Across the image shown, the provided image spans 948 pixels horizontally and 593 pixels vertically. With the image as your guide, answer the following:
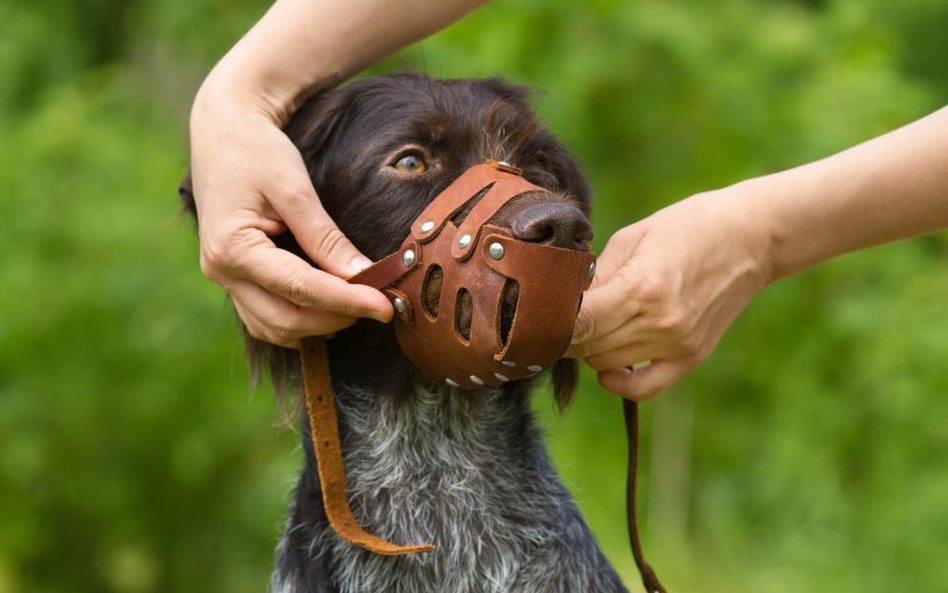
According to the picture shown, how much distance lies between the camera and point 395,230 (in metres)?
3.05

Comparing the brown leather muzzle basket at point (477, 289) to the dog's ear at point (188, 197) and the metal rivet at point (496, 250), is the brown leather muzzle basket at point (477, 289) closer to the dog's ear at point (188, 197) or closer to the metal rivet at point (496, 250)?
the metal rivet at point (496, 250)

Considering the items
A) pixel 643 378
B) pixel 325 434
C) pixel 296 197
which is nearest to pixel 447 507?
pixel 325 434

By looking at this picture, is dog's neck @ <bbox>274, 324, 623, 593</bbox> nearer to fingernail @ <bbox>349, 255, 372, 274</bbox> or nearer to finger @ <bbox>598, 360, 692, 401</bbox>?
finger @ <bbox>598, 360, 692, 401</bbox>

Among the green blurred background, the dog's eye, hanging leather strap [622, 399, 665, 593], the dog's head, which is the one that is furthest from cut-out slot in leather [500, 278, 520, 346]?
the green blurred background

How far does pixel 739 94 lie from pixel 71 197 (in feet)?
9.98

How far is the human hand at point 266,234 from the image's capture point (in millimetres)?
2693

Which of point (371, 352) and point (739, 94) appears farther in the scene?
point (739, 94)

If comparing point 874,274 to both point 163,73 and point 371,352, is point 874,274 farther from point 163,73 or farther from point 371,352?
point 163,73

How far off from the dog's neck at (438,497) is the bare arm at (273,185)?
38 cm

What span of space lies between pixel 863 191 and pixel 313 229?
1202 millimetres

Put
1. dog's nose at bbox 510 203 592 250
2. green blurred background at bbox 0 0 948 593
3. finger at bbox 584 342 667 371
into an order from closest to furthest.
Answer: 1. dog's nose at bbox 510 203 592 250
2. finger at bbox 584 342 667 371
3. green blurred background at bbox 0 0 948 593

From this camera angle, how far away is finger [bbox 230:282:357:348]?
2.78 metres

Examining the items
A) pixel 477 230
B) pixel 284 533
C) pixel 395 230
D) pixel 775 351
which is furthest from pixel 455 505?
pixel 775 351

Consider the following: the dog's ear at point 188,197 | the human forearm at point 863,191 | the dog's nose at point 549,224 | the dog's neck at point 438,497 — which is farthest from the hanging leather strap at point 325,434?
the human forearm at point 863,191
